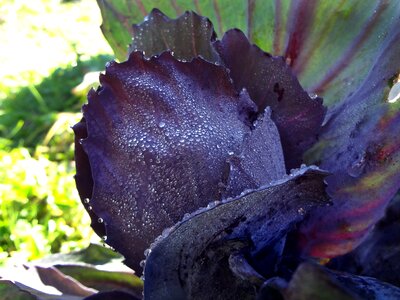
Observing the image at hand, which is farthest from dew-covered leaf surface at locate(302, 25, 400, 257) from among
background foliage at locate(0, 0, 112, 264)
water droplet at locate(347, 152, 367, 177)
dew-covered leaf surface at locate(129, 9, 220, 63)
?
background foliage at locate(0, 0, 112, 264)

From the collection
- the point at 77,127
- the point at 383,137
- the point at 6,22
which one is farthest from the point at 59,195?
the point at 6,22

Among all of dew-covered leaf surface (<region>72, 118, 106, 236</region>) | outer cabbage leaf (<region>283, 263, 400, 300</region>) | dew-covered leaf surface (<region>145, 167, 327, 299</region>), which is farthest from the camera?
dew-covered leaf surface (<region>72, 118, 106, 236</region>)

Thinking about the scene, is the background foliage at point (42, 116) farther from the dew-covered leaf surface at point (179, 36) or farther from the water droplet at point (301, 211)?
the water droplet at point (301, 211)

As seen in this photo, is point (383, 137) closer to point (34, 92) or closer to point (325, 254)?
point (325, 254)

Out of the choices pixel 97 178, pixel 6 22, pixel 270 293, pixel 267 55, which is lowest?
pixel 270 293

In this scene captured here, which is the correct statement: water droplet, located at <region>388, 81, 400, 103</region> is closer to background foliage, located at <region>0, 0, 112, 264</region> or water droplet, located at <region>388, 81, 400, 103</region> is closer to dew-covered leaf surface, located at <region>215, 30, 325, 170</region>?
dew-covered leaf surface, located at <region>215, 30, 325, 170</region>

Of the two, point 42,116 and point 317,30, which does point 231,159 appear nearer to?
point 317,30
